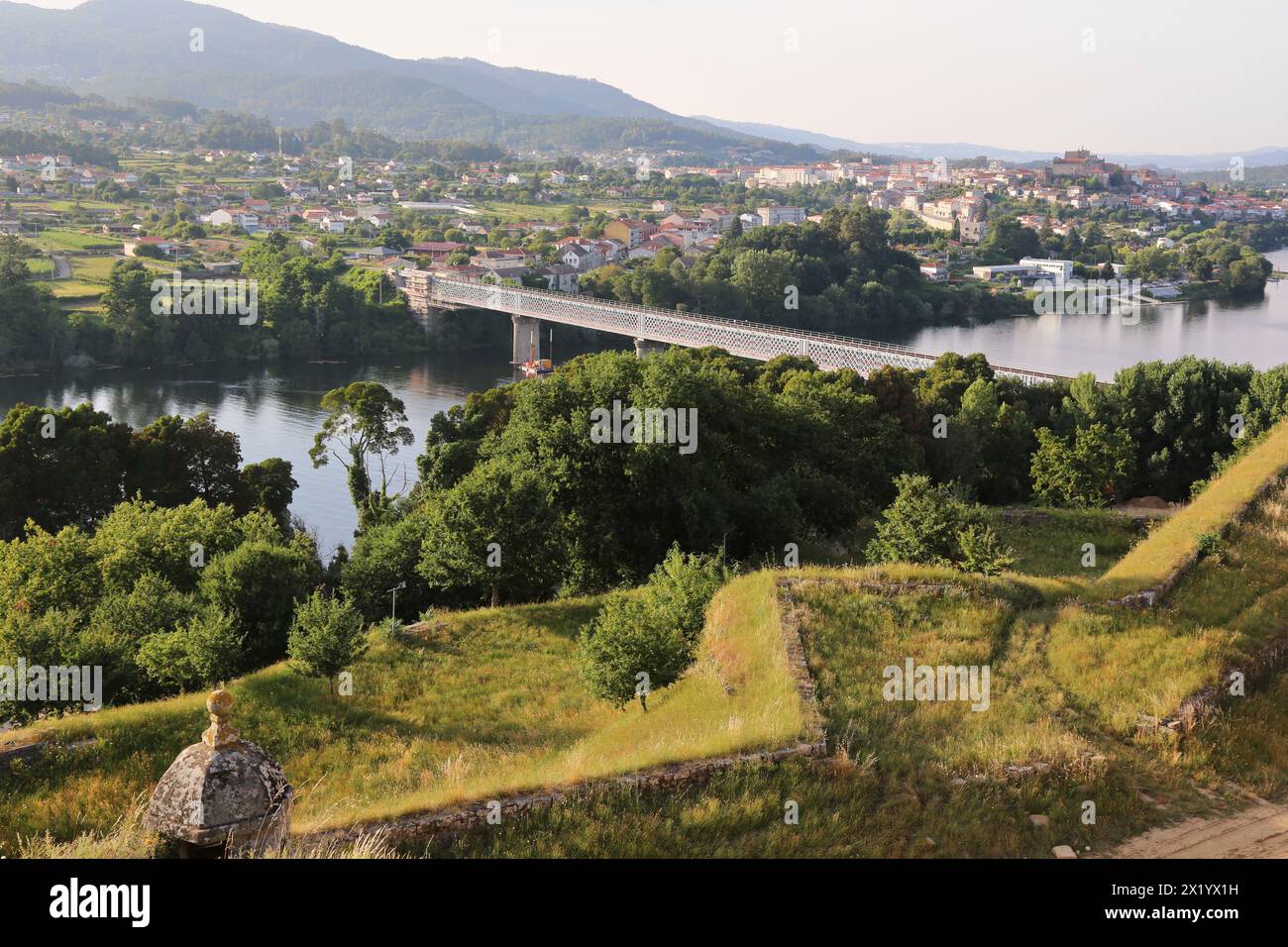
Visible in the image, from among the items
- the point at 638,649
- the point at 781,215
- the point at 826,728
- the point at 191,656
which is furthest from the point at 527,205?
the point at 826,728

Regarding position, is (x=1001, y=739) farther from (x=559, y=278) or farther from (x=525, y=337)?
(x=559, y=278)

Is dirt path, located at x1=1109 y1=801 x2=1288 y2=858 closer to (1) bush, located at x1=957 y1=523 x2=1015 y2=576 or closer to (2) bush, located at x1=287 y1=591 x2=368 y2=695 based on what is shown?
(1) bush, located at x1=957 y1=523 x2=1015 y2=576

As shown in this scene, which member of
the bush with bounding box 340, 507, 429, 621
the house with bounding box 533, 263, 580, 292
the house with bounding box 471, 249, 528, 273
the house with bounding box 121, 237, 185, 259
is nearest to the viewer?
the bush with bounding box 340, 507, 429, 621

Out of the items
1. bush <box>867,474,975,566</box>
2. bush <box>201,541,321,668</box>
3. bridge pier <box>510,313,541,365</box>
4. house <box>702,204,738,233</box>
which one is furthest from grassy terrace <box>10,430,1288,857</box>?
house <box>702,204,738,233</box>

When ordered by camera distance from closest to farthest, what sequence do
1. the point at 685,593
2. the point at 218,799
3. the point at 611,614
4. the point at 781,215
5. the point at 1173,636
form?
the point at 218,799
the point at 1173,636
the point at 611,614
the point at 685,593
the point at 781,215

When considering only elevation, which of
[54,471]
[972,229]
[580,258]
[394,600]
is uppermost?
[972,229]

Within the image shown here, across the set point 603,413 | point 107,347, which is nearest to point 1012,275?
point 107,347
